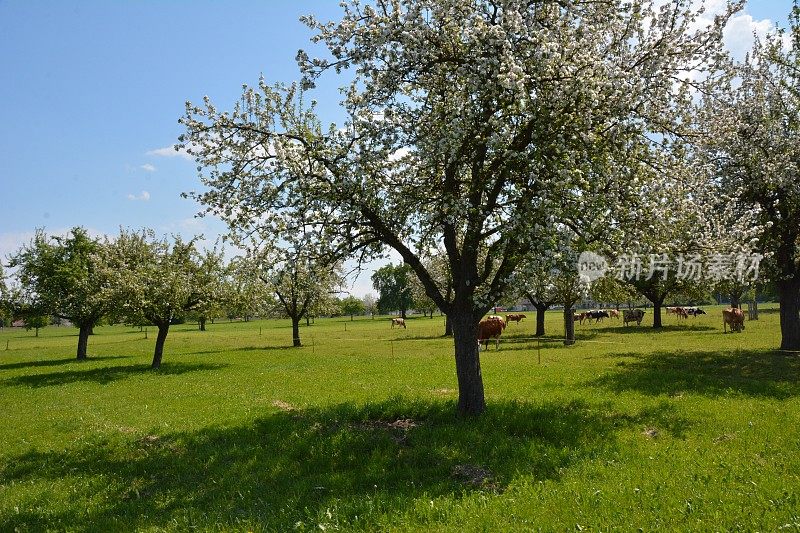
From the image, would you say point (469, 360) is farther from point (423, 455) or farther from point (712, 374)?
point (712, 374)

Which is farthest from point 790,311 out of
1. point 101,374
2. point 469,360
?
point 101,374

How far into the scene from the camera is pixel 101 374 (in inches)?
1344

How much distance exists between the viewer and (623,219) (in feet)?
44.9

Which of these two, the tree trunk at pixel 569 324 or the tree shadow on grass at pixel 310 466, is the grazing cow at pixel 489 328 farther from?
the tree shadow on grass at pixel 310 466

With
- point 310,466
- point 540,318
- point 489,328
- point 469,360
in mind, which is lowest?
point 310,466

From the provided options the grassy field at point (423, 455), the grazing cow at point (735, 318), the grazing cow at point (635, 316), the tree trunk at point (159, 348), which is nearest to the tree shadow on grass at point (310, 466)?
the grassy field at point (423, 455)

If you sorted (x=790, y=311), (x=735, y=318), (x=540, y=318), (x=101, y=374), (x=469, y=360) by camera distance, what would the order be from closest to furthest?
(x=469, y=360)
(x=790, y=311)
(x=101, y=374)
(x=735, y=318)
(x=540, y=318)

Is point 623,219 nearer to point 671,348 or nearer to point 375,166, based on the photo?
point 375,166

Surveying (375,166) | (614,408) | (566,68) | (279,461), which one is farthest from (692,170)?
(279,461)

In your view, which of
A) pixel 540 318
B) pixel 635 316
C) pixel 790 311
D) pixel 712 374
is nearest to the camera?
pixel 712 374

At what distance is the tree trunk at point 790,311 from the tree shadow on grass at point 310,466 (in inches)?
695

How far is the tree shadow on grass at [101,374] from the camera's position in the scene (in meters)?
31.5

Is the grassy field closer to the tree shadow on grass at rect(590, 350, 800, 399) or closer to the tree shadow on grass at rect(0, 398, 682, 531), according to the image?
the tree shadow on grass at rect(0, 398, 682, 531)

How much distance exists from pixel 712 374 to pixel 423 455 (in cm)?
1607
